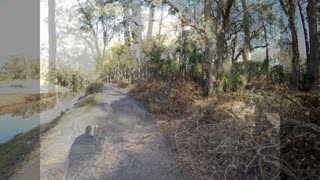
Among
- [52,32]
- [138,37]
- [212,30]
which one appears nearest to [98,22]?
[52,32]

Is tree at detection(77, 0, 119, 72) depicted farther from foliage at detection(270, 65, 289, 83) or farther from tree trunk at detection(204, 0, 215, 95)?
foliage at detection(270, 65, 289, 83)

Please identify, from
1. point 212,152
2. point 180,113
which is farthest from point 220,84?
point 212,152

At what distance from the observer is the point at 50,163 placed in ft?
10.9

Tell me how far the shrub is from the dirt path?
1.89 metres

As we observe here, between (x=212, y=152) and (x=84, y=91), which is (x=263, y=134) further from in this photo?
(x=84, y=91)

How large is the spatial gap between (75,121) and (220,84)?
12.3ft

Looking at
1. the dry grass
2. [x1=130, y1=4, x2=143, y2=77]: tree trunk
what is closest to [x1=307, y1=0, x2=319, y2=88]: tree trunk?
the dry grass

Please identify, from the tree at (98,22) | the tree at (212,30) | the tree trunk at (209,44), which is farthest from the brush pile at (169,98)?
the tree at (98,22)

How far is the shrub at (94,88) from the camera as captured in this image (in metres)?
7.06

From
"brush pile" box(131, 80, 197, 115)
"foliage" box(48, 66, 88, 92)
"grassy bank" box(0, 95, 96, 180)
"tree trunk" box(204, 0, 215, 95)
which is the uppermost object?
"tree trunk" box(204, 0, 215, 95)

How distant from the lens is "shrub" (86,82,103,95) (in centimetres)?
706

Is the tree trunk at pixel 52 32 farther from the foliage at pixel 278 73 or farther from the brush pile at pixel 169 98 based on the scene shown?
the foliage at pixel 278 73

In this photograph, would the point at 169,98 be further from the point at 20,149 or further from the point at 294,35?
the point at 294,35

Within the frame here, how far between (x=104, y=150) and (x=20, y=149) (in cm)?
125
